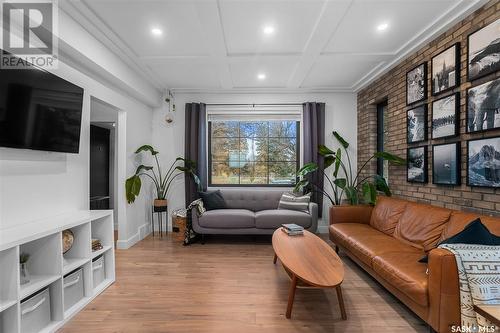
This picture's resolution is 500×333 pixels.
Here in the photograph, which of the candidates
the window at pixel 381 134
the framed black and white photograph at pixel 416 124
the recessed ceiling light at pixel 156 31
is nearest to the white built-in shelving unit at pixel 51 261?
the recessed ceiling light at pixel 156 31

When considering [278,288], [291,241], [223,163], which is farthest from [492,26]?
[223,163]

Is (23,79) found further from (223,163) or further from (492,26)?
(492,26)

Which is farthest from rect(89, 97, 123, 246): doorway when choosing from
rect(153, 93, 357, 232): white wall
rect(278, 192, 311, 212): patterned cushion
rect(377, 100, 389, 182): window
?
rect(377, 100, 389, 182): window

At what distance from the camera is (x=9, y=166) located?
1962 millimetres

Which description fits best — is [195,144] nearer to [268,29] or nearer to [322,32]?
[268,29]

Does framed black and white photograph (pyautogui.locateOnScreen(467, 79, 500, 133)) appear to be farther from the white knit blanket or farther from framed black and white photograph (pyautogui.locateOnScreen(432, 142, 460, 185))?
the white knit blanket

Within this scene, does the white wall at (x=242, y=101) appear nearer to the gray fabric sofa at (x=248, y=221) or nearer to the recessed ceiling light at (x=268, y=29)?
the gray fabric sofa at (x=248, y=221)

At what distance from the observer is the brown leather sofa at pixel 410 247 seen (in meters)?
1.62

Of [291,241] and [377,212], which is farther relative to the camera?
[377,212]

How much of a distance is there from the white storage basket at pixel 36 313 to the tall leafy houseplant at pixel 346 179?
11.2ft

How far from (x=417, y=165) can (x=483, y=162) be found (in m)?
0.90

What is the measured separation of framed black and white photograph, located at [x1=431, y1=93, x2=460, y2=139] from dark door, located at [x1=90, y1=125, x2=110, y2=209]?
5.35m

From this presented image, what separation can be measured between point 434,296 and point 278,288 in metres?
1.35

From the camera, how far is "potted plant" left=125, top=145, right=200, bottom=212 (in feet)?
13.5
